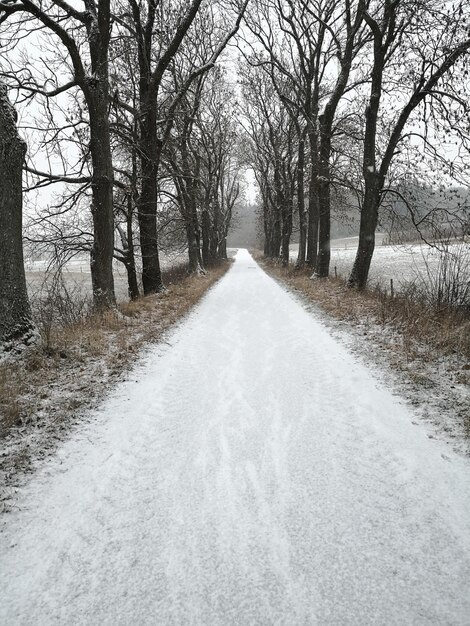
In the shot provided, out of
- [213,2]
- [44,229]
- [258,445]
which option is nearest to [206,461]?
[258,445]

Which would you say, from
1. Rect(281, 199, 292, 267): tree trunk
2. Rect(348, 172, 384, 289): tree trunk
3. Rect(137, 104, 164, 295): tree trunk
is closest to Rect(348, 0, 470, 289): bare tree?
Rect(348, 172, 384, 289): tree trunk

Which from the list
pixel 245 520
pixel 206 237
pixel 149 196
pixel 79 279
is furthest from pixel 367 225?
pixel 79 279

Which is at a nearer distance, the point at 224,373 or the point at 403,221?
the point at 224,373

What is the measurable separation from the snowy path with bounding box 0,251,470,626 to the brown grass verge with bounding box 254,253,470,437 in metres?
0.90

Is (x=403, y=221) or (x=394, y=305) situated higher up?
(x=403, y=221)

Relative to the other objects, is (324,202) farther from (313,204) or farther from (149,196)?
(149,196)

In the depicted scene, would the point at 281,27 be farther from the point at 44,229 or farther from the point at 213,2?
the point at 44,229

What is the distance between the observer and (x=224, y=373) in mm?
4488

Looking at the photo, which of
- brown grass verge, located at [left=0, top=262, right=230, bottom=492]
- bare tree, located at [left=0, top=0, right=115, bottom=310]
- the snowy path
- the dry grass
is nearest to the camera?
the snowy path

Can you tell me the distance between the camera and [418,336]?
527 cm

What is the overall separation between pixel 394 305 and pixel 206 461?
232 inches

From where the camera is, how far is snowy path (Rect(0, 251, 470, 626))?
1.64m

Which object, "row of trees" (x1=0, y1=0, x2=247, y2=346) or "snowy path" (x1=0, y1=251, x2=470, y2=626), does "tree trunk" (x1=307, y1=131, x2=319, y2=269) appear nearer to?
"row of trees" (x1=0, y1=0, x2=247, y2=346)

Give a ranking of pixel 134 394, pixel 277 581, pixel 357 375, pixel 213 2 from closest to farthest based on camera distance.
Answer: pixel 277 581 → pixel 134 394 → pixel 357 375 → pixel 213 2
